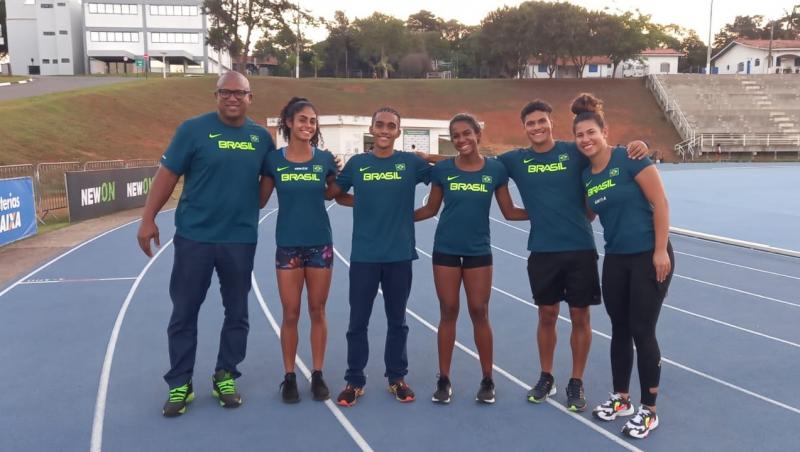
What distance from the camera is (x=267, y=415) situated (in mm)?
4133

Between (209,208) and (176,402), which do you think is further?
(176,402)

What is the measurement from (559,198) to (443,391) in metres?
1.58

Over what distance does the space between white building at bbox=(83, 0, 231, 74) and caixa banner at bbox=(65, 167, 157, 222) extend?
43.5 meters

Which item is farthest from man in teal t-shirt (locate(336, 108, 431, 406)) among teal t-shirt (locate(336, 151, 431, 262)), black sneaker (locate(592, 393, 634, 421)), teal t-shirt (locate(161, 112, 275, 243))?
black sneaker (locate(592, 393, 634, 421))

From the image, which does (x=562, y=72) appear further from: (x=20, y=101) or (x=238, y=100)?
(x=238, y=100)

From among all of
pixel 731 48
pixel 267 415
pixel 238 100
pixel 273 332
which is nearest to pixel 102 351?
pixel 273 332

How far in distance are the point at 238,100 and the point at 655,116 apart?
47451mm

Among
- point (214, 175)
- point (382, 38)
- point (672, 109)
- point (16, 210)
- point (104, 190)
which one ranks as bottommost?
point (16, 210)

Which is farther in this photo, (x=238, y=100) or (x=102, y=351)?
(x=102, y=351)

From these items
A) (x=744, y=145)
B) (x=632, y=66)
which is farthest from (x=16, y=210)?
(x=632, y=66)

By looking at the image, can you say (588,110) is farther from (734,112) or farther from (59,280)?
(734,112)

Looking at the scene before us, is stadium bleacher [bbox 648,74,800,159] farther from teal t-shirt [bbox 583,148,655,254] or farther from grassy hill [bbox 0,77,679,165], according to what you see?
teal t-shirt [bbox 583,148,655,254]

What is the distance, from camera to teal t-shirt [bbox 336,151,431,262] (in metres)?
4.17

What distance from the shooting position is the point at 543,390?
4340mm
